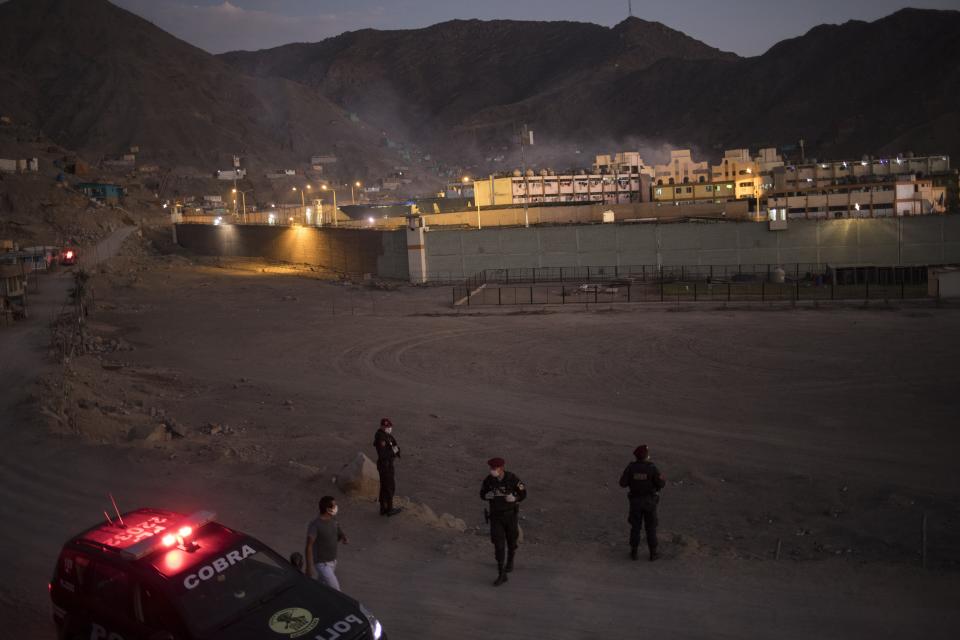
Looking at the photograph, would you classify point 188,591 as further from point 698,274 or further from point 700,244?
point 700,244

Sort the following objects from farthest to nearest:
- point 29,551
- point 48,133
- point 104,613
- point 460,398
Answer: point 48,133 → point 460,398 → point 29,551 → point 104,613

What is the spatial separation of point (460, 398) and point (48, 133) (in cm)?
17154

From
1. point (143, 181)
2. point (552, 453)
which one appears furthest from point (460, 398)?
point (143, 181)

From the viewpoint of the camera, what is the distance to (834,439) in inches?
696

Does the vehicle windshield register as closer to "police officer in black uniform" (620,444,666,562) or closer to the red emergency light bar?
the red emergency light bar

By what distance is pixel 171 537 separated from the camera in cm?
690

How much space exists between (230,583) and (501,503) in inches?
143

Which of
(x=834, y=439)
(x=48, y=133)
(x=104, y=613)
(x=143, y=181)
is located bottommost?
(x=834, y=439)

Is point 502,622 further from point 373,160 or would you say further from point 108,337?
point 373,160

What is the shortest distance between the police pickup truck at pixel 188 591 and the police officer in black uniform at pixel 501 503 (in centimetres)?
281

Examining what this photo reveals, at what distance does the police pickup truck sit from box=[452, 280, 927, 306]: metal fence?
36.0 metres

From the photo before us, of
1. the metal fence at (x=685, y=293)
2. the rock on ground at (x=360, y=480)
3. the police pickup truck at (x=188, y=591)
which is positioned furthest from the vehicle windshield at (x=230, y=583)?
the metal fence at (x=685, y=293)

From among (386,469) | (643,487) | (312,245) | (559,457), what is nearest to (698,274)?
(312,245)

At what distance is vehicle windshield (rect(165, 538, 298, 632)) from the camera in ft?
21.0
